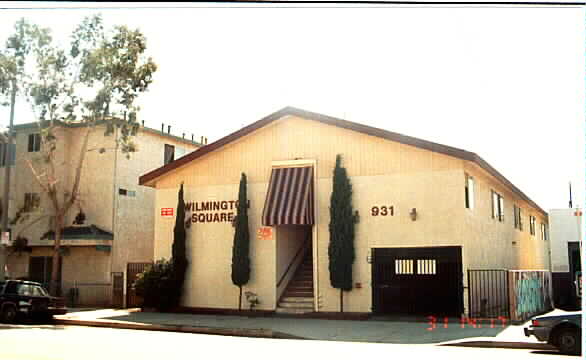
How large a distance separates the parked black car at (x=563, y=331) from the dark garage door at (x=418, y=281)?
7.30 m

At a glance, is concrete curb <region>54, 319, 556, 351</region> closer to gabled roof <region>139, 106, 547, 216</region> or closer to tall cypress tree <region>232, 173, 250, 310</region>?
tall cypress tree <region>232, 173, 250, 310</region>

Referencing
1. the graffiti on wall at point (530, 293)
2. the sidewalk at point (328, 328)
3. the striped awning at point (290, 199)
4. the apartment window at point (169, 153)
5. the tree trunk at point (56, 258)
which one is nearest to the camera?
the sidewalk at point (328, 328)

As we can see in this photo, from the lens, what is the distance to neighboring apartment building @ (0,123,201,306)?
32000mm

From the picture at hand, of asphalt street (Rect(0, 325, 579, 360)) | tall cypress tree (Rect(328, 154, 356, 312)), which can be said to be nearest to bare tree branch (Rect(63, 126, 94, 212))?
asphalt street (Rect(0, 325, 579, 360))

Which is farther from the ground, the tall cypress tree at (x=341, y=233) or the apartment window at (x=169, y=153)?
the apartment window at (x=169, y=153)

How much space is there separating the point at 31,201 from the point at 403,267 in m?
21.0

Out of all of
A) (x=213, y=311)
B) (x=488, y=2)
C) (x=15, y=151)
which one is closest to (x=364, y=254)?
(x=213, y=311)

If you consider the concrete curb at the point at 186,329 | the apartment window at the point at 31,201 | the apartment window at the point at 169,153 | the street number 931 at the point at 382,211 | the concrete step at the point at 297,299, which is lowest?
the concrete curb at the point at 186,329

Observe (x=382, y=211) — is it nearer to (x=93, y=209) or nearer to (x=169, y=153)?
(x=93, y=209)

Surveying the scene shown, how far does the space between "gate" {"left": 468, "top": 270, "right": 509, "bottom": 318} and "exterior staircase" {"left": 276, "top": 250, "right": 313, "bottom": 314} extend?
5850 millimetres

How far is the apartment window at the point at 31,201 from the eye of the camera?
33.4 meters

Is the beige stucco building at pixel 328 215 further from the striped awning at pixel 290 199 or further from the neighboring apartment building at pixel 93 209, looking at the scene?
the neighboring apartment building at pixel 93 209

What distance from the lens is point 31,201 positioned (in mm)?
33750

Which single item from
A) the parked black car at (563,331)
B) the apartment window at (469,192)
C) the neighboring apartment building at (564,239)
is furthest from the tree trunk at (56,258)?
the neighboring apartment building at (564,239)
